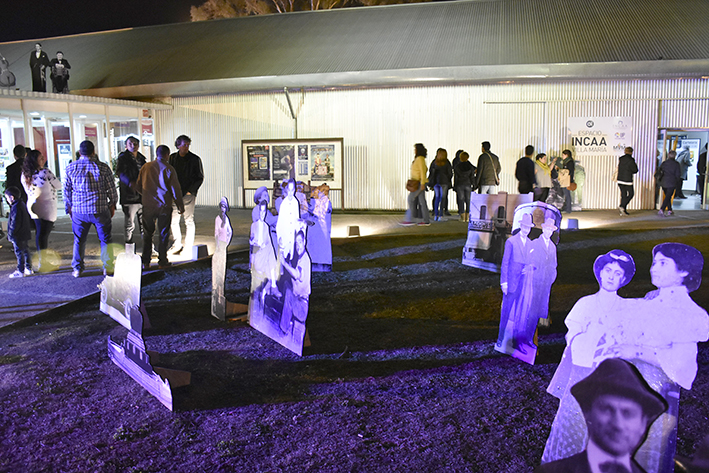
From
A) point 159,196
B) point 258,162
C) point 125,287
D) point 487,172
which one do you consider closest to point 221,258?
point 125,287

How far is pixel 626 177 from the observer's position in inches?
571

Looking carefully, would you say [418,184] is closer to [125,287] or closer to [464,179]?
[464,179]

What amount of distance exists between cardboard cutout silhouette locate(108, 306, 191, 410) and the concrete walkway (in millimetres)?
2455

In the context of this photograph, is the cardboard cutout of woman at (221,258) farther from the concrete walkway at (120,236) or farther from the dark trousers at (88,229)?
the dark trousers at (88,229)

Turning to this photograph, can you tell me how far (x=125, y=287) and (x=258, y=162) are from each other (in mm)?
12467

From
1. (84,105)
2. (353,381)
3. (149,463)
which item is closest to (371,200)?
(84,105)

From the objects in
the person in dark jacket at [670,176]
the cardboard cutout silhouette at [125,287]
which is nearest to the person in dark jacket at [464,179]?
the person in dark jacket at [670,176]

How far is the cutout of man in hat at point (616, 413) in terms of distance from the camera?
224 cm

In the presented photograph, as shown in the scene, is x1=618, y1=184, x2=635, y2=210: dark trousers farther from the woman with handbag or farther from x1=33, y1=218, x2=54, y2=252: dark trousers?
x1=33, y1=218, x2=54, y2=252: dark trousers

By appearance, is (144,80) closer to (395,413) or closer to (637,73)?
(637,73)

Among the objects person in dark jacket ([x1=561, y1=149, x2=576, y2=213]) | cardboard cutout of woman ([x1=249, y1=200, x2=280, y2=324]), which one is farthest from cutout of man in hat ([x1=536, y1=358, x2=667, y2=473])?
person in dark jacket ([x1=561, y1=149, x2=576, y2=213])

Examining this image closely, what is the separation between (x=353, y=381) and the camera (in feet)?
15.1

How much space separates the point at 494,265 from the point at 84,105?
43.8 feet

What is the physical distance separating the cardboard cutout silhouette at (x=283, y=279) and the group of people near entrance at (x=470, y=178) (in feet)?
24.4
